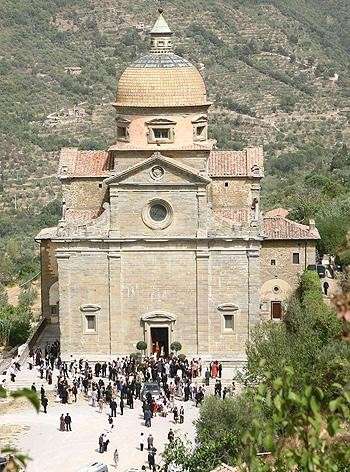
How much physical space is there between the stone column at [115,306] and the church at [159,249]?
3cm

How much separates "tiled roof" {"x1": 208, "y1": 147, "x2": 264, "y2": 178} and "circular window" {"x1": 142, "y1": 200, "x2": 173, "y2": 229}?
2549mm

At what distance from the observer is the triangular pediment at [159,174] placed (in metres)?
42.1

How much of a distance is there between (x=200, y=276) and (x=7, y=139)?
56.7m

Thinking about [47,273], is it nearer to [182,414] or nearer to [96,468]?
[182,414]

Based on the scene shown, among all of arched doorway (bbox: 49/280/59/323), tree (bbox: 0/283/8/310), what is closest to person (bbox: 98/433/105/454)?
arched doorway (bbox: 49/280/59/323)

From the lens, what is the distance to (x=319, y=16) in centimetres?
13550

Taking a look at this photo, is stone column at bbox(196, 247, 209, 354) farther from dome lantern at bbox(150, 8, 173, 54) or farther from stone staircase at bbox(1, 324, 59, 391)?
dome lantern at bbox(150, 8, 173, 54)

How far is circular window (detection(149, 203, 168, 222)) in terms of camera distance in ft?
140

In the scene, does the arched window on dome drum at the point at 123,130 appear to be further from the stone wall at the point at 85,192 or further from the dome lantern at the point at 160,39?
the dome lantern at the point at 160,39

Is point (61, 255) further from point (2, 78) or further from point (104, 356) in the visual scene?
point (2, 78)

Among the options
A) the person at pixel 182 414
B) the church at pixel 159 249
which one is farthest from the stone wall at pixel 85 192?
the person at pixel 182 414

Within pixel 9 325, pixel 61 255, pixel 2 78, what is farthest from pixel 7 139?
pixel 61 255

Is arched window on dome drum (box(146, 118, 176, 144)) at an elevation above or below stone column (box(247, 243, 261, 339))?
above

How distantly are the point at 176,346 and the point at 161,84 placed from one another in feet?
29.1
